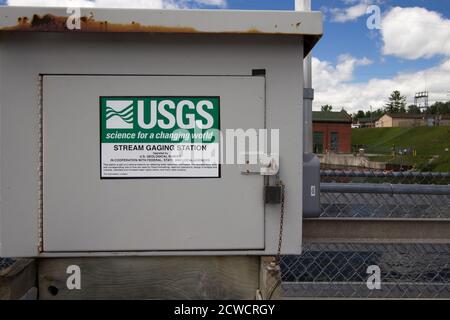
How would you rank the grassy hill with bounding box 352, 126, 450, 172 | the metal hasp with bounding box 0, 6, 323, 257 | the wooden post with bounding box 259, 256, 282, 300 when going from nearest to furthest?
the wooden post with bounding box 259, 256, 282, 300 < the metal hasp with bounding box 0, 6, 323, 257 < the grassy hill with bounding box 352, 126, 450, 172

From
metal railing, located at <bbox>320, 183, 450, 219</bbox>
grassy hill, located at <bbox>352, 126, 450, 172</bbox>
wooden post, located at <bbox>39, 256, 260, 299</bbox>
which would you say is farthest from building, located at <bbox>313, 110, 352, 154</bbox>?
wooden post, located at <bbox>39, 256, 260, 299</bbox>

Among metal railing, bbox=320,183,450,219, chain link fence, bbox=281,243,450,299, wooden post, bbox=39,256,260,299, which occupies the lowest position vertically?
chain link fence, bbox=281,243,450,299

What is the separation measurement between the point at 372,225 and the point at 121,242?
2.05 metres

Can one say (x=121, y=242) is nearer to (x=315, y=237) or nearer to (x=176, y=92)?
(x=176, y=92)

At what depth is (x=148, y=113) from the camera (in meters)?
2.88

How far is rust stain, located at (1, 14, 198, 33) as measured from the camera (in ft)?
8.88

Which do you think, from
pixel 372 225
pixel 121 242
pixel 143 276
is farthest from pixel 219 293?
pixel 372 225

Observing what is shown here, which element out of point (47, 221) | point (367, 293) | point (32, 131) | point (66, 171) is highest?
point (32, 131)

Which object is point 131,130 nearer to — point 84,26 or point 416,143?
point 84,26

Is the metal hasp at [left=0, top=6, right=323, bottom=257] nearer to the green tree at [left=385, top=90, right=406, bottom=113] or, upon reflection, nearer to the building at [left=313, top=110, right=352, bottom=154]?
the building at [left=313, top=110, right=352, bottom=154]

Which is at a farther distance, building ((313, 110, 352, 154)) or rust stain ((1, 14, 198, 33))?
building ((313, 110, 352, 154))

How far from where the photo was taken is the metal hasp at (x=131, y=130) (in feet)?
9.45

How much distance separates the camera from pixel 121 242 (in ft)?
9.71

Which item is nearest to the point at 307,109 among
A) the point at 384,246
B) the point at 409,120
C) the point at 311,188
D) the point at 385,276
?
the point at 311,188
